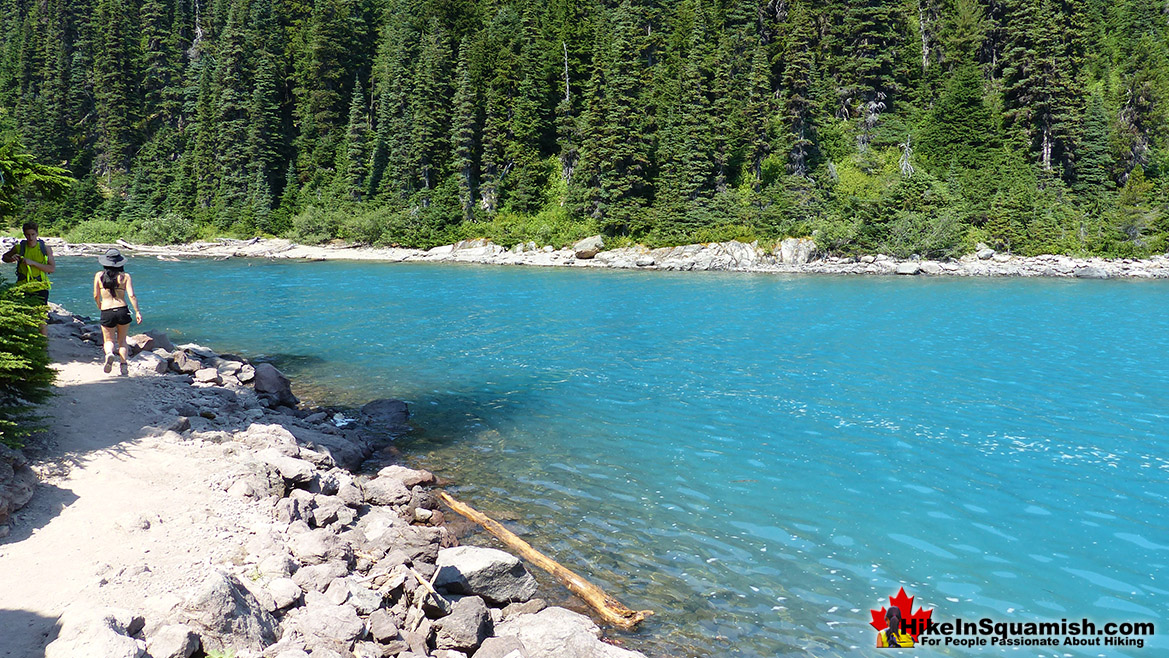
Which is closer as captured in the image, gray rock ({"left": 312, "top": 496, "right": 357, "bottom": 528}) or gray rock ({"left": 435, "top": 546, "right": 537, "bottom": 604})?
gray rock ({"left": 435, "top": 546, "right": 537, "bottom": 604})

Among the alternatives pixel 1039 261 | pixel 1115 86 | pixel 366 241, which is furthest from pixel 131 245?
pixel 1115 86

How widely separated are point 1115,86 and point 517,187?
2172 inches

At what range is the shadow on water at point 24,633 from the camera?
4160 mm

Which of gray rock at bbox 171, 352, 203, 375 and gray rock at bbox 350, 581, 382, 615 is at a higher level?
gray rock at bbox 171, 352, 203, 375

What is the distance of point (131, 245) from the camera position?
64625mm

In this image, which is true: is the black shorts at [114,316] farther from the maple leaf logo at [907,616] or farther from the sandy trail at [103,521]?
the maple leaf logo at [907,616]

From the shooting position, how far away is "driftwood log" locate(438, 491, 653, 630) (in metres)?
6.19

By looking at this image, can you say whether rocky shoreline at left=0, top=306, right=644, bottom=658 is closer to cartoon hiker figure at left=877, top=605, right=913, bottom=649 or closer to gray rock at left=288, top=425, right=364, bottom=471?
gray rock at left=288, top=425, right=364, bottom=471

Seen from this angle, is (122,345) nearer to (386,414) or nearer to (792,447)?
(386,414)

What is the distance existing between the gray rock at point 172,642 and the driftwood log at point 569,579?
135 inches

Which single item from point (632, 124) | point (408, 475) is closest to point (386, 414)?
point (408, 475)

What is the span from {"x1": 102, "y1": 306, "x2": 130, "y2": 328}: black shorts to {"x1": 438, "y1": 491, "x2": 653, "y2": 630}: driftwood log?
647 cm

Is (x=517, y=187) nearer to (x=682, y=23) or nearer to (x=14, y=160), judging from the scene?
(x=682, y=23)

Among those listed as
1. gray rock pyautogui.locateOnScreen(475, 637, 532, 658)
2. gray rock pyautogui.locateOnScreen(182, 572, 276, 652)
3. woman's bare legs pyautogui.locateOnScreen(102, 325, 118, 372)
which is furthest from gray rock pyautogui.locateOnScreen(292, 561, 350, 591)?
woman's bare legs pyautogui.locateOnScreen(102, 325, 118, 372)
